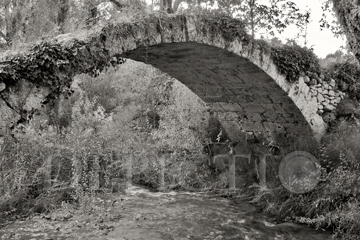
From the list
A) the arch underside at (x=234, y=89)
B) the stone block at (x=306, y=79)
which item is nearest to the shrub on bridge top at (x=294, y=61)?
the stone block at (x=306, y=79)

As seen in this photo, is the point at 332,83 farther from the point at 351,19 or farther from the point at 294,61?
the point at 351,19

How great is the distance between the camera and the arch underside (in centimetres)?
618

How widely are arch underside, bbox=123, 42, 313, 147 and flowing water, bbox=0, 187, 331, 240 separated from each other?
2.10 metres

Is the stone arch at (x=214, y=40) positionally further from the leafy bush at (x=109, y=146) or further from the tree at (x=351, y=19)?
the tree at (x=351, y=19)

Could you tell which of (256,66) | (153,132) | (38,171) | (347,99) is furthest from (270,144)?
(38,171)

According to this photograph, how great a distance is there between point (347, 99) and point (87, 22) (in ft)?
19.3

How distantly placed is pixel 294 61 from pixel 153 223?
4200mm

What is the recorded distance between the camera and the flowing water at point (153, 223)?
17.0ft

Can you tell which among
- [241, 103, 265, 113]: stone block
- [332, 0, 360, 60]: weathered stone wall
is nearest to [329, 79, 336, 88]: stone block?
[241, 103, 265, 113]: stone block

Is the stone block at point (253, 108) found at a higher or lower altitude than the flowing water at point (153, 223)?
higher

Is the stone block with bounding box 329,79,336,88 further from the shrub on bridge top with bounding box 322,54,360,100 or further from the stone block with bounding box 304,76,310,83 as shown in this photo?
the stone block with bounding box 304,76,310,83

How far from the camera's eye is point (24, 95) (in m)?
3.95

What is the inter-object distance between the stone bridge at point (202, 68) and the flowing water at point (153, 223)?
81.5 inches

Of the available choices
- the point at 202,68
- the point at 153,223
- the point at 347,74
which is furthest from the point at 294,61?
the point at 153,223
